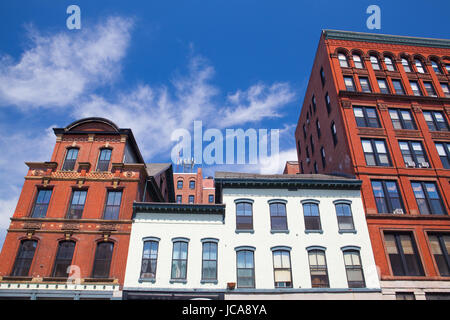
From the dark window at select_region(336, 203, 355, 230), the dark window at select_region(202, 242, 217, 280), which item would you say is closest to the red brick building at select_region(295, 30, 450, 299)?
the dark window at select_region(336, 203, 355, 230)

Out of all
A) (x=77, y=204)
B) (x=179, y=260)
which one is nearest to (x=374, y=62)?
(x=179, y=260)

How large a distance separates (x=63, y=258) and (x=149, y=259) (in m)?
5.65

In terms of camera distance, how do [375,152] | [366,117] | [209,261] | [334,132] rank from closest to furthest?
[209,261] → [375,152] → [366,117] → [334,132]

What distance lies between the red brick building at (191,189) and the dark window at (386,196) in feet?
148

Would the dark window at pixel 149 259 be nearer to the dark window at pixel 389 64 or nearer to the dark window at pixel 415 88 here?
the dark window at pixel 415 88

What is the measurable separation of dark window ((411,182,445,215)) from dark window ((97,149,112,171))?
2438 centimetres

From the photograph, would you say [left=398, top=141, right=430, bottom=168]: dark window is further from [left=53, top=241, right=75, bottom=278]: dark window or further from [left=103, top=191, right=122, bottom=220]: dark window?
[left=53, top=241, right=75, bottom=278]: dark window

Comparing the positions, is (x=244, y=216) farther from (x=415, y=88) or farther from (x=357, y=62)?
(x=415, y=88)

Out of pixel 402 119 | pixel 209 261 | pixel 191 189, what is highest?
pixel 191 189

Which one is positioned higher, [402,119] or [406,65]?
[406,65]

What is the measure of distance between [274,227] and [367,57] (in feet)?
69.3

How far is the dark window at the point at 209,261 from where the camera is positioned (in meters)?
18.8

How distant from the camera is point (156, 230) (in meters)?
20.1

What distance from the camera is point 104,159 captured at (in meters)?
22.7
